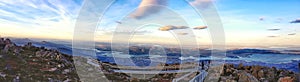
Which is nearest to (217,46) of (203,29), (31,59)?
(203,29)

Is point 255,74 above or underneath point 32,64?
underneath

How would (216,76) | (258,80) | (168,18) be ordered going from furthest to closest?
(258,80) < (216,76) < (168,18)

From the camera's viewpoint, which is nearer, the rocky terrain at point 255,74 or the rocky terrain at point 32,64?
the rocky terrain at point 32,64

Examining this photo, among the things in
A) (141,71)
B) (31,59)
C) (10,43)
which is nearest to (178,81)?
(141,71)

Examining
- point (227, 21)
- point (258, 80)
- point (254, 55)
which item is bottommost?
point (258, 80)

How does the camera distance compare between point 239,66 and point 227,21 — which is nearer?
point 227,21

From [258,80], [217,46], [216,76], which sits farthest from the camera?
[258,80]

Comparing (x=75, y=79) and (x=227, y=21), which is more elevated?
(x=227, y=21)

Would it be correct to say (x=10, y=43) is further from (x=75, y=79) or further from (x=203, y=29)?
(x=203, y=29)

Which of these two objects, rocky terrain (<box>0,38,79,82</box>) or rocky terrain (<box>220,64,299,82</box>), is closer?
rocky terrain (<box>0,38,79,82</box>)

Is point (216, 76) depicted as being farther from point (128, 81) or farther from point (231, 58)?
point (128, 81)
